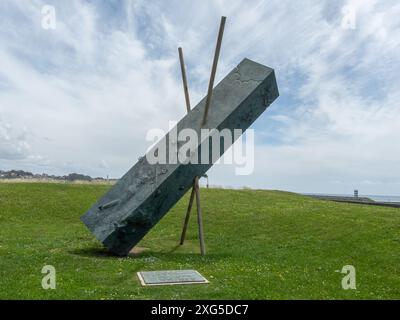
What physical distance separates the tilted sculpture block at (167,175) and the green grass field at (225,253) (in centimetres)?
90

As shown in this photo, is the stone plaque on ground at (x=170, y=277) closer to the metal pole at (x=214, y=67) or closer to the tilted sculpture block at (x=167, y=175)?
the tilted sculpture block at (x=167, y=175)

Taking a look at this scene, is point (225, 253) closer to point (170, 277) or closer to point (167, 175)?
point (167, 175)

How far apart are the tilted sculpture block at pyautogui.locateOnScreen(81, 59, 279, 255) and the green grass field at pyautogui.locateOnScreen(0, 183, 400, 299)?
0.90 meters

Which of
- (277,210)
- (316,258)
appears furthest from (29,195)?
(316,258)

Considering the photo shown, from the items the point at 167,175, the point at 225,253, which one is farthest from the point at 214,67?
the point at 225,253

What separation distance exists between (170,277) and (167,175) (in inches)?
127

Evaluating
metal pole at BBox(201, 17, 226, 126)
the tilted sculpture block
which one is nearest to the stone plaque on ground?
the tilted sculpture block

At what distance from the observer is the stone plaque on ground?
918cm

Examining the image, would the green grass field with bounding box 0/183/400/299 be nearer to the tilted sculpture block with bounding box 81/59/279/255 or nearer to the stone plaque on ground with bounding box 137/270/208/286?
the stone plaque on ground with bounding box 137/270/208/286

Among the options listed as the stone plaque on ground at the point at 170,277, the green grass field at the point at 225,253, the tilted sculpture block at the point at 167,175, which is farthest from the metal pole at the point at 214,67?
the stone plaque on ground at the point at 170,277
